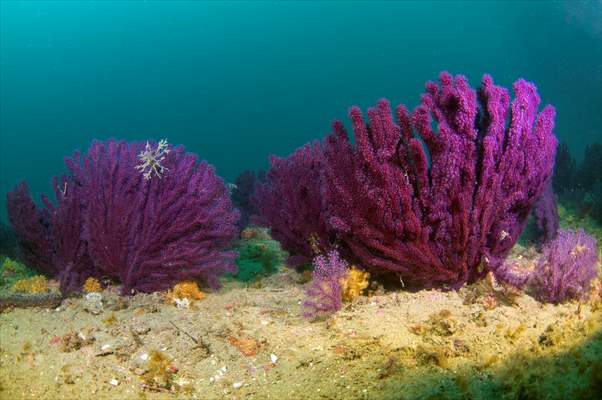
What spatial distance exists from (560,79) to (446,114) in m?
39.4

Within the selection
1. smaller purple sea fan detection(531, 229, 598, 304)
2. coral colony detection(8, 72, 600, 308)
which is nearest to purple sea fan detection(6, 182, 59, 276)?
coral colony detection(8, 72, 600, 308)

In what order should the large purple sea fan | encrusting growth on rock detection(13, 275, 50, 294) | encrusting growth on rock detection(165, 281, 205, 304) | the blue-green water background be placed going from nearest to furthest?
the large purple sea fan → encrusting growth on rock detection(165, 281, 205, 304) → encrusting growth on rock detection(13, 275, 50, 294) → the blue-green water background

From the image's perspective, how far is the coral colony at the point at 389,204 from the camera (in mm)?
3623

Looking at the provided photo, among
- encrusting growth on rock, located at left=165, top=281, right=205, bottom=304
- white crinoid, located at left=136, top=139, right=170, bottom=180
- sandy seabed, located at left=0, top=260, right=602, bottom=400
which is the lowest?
sandy seabed, located at left=0, top=260, right=602, bottom=400

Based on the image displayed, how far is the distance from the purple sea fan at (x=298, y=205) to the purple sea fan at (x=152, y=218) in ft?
2.60

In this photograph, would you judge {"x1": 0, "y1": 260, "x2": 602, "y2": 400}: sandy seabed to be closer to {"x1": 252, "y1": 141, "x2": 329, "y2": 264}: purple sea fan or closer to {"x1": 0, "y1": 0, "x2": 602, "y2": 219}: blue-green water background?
{"x1": 252, "y1": 141, "x2": 329, "y2": 264}: purple sea fan

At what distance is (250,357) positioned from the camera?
309cm

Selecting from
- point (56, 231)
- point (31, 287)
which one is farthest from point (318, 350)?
point (56, 231)

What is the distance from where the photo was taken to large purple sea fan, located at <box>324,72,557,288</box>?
362 cm

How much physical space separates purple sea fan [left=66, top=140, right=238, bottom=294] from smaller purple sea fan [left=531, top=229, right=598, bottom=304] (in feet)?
10.6

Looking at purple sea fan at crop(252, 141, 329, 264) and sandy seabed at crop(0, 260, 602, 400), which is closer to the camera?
sandy seabed at crop(0, 260, 602, 400)

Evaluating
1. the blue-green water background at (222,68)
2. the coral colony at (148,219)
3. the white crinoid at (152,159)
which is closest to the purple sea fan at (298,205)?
the coral colony at (148,219)

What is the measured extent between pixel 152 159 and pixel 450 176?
319cm

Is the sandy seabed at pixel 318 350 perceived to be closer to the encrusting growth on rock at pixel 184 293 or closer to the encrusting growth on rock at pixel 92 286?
the encrusting growth on rock at pixel 184 293
